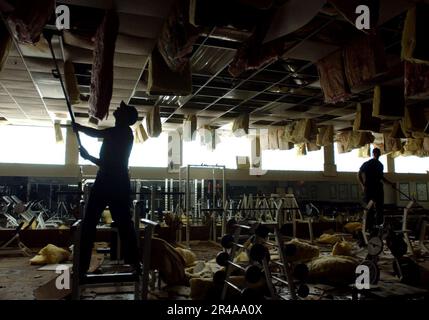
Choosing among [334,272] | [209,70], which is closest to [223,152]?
[209,70]

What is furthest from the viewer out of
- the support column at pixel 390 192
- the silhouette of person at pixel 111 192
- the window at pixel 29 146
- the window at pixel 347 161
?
the support column at pixel 390 192

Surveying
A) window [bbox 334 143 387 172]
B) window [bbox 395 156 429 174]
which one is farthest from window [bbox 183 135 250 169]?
window [bbox 395 156 429 174]

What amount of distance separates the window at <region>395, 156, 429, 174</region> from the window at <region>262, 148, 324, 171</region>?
333 centimetres

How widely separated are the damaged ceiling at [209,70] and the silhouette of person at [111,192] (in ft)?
4.99

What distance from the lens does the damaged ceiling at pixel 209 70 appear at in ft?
13.5

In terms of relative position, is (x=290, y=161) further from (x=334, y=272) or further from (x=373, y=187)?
(x=334, y=272)

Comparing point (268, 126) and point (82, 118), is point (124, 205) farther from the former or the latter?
point (268, 126)

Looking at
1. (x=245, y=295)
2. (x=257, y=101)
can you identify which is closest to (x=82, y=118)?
(x=257, y=101)

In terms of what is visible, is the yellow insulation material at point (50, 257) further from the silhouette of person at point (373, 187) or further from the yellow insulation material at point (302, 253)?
the silhouette of person at point (373, 187)

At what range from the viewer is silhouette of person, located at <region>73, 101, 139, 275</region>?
9.09 feet

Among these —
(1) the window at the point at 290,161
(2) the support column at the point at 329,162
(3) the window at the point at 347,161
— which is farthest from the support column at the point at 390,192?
(1) the window at the point at 290,161

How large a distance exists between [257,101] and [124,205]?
17.6 feet

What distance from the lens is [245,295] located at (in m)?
3.00

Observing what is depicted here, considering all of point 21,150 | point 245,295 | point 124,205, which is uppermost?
point 21,150
